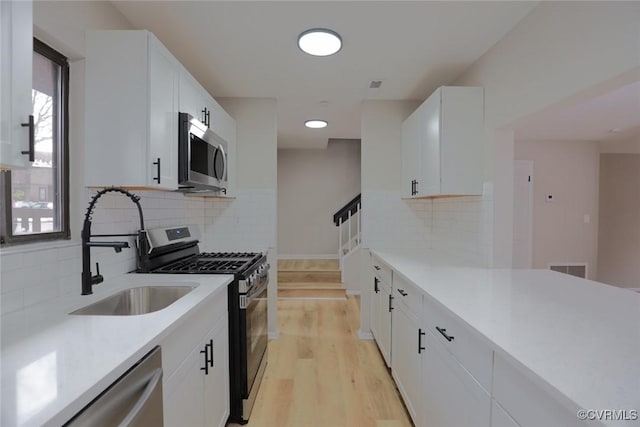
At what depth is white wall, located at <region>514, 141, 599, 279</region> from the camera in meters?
4.90

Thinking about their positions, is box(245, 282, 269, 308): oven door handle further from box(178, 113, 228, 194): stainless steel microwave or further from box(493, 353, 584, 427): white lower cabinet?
box(493, 353, 584, 427): white lower cabinet

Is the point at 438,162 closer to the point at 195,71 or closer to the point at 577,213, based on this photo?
the point at 195,71

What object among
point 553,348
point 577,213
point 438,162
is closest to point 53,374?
point 553,348

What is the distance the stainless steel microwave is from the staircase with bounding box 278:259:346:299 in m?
2.42

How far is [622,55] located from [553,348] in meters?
1.26

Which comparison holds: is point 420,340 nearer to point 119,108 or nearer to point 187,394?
point 187,394

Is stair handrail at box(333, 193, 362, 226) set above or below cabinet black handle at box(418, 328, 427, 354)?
above

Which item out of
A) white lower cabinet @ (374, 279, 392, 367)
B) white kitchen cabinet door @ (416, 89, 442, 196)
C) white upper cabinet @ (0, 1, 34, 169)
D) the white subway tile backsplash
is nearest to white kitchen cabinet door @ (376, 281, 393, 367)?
white lower cabinet @ (374, 279, 392, 367)

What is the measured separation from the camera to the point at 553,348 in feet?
3.00

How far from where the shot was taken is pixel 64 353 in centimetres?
89

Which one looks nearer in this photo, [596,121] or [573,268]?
[596,121]

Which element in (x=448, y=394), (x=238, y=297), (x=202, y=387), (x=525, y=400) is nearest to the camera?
(x=525, y=400)

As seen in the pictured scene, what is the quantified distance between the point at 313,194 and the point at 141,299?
4662 mm

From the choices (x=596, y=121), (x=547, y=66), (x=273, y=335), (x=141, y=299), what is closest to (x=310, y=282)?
(x=273, y=335)
